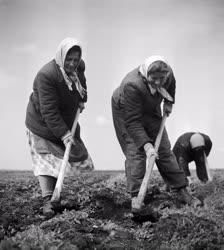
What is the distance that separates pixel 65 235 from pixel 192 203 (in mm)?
1600

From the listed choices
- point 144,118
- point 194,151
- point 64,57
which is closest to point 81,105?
point 144,118

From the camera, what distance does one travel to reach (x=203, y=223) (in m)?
4.55

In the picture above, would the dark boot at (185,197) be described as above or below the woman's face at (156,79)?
below

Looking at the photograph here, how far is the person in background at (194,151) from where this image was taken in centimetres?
730

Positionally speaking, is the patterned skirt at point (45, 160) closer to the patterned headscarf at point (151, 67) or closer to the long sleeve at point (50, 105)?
the long sleeve at point (50, 105)

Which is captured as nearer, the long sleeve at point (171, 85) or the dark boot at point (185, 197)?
the long sleeve at point (171, 85)

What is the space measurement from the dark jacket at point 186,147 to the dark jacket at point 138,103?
206cm

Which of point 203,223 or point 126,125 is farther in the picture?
point 126,125

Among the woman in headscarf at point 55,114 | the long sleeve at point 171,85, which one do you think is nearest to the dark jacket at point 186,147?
the long sleeve at point 171,85

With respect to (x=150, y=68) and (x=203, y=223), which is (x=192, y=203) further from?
(x=150, y=68)

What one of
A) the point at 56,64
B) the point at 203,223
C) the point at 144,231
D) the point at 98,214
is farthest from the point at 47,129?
the point at 203,223

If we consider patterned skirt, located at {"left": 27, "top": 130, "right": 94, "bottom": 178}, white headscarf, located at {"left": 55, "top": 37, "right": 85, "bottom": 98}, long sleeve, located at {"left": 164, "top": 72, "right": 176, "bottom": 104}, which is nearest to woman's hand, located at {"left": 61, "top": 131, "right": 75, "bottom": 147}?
patterned skirt, located at {"left": 27, "top": 130, "right": 94, "bottom": 178}

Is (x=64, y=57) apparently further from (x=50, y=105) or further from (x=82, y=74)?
(x=82, y=74)

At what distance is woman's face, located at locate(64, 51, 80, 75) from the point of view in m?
4.84
